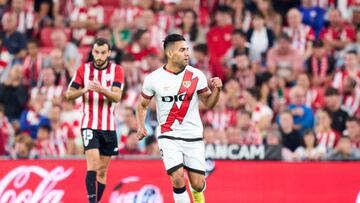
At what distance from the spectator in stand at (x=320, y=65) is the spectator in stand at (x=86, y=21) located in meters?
3.94

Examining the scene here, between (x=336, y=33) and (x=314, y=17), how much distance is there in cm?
64

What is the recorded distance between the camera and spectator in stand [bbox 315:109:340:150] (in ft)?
61.7

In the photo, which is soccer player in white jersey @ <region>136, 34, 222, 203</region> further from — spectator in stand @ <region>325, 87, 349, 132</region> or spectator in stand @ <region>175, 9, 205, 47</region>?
spectator in stand @ <region>175, 9, 205, 47</region>

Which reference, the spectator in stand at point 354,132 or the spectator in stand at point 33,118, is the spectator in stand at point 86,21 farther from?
the spectator in stand at point 354,132

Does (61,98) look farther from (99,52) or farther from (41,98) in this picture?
(99,52)

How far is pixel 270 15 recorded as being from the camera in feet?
73.5

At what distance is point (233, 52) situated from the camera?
2150 centimetres

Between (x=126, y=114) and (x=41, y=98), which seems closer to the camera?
(x=126, y=114)

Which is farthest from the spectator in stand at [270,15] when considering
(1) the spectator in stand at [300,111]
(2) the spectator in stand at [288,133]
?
(2) the spectator in stand at [288,133]

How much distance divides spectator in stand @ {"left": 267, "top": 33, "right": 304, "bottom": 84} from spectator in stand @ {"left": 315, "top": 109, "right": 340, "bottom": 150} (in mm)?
1497

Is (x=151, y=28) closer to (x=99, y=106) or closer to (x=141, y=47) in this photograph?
(x=141, y=47)

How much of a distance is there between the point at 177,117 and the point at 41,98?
6.94 m

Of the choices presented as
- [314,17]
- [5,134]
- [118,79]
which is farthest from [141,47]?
[118,79]

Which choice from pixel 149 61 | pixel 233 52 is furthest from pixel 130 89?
pixel 233 52
